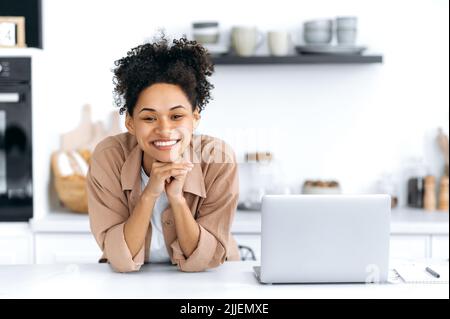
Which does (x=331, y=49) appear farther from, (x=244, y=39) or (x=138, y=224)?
(x=138, y=224)

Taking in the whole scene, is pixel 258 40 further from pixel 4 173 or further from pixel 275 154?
pixel 4 173

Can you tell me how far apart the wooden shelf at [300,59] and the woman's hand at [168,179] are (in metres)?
1.93

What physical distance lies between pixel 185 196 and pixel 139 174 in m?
0.15

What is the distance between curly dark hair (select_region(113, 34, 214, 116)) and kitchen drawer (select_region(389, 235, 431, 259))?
6.14 ft

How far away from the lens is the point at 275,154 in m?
4.26

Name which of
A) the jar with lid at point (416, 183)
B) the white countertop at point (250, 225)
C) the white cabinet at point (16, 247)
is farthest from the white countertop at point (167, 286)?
the jar with lid at point (416, 183)

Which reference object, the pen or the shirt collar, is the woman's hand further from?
the pen

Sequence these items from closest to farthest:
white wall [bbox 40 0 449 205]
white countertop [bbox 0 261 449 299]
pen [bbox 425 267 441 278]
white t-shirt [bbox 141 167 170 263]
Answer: white countertop [bbox 0 261 449 299] < pen [bbox 425 267 441 278] < white t-shirt [bbox 141 167 170 263] < white wall [bbox 40 0 449 205]

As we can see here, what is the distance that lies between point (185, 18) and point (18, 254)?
61.8 inches

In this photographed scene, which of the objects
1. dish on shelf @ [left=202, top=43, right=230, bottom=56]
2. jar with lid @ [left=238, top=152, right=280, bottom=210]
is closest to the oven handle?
dish on shelf @ [left=202, top=43, right=230, bottom=56]

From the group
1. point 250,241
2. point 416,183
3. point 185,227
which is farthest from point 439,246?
point 185,227

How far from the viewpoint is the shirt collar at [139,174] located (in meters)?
2.23

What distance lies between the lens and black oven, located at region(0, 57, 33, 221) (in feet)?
12.3
